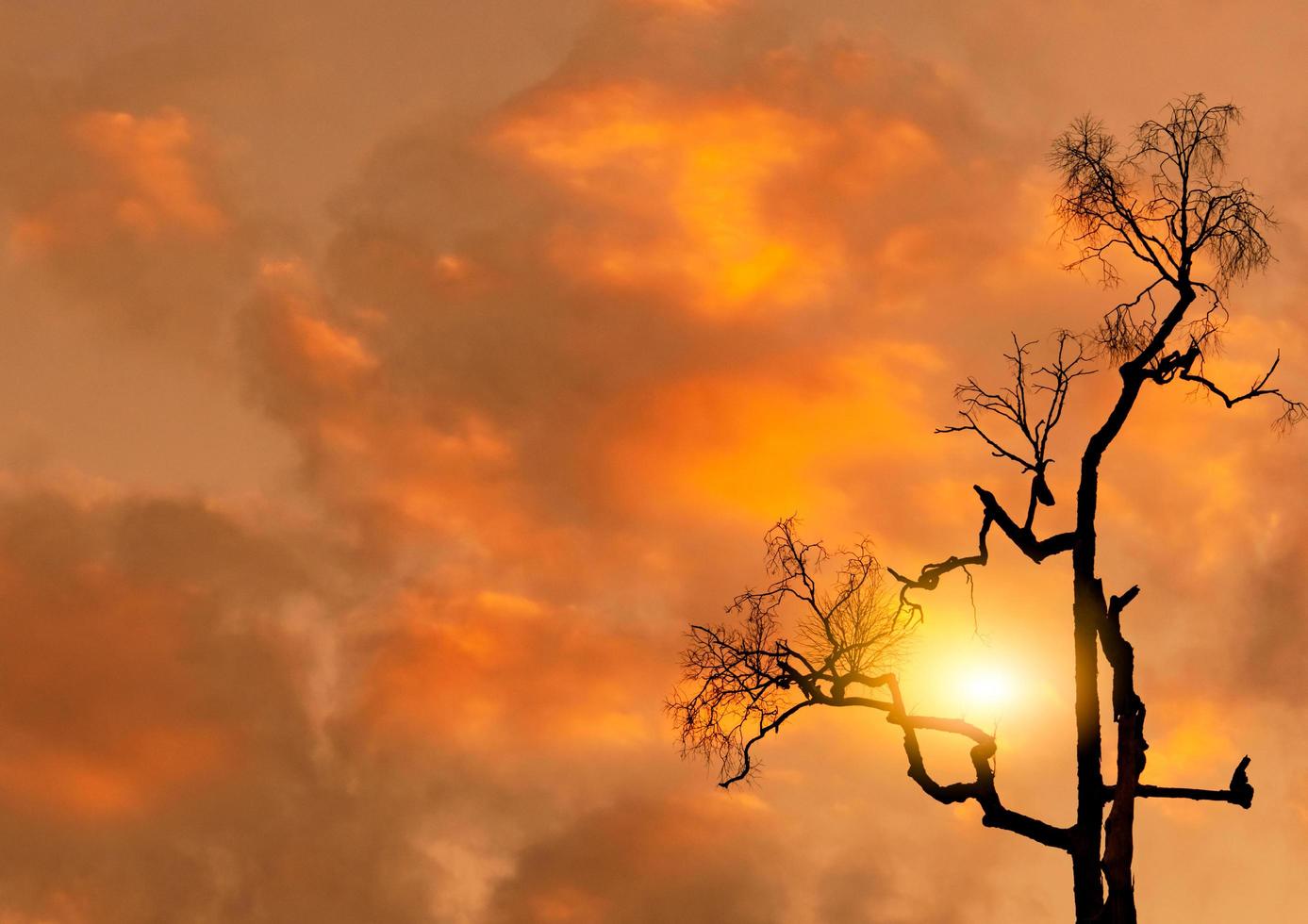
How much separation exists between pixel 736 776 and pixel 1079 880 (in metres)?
5.61

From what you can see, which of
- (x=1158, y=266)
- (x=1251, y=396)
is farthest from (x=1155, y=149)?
(x=1251, y=396)

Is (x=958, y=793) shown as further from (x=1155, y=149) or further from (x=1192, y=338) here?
(x=1155, y=149)

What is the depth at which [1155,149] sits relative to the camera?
2914 centimetres

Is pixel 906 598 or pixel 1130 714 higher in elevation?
pixel 906 598

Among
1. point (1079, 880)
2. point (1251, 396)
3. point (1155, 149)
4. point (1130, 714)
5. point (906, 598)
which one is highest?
point (1155, 149)

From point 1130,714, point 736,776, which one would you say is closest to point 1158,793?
point 1130,714

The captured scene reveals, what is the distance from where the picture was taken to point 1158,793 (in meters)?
27.3

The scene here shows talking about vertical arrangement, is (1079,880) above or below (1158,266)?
below

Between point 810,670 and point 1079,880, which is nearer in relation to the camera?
point 1079,880

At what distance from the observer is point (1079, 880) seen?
27156 mm

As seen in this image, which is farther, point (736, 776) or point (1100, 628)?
point (736, 776)

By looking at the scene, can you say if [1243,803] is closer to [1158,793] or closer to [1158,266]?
[1158,793]

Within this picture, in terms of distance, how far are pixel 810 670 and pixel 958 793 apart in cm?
296

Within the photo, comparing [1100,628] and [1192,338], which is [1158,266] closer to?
[1192,338]
